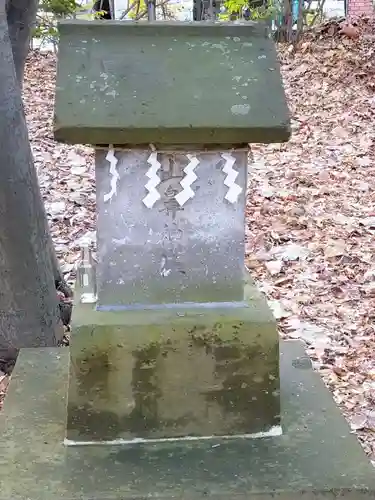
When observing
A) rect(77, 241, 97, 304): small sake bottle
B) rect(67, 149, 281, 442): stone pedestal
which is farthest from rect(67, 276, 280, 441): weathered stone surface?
rect(77, 241, 97, 304): small sake bottle

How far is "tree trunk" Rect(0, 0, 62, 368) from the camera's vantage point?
422cm

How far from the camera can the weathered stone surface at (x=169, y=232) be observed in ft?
9.43

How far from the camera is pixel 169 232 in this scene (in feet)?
9.68

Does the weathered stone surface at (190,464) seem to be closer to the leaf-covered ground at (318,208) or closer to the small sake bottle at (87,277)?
the small sake bottle at (87,277)

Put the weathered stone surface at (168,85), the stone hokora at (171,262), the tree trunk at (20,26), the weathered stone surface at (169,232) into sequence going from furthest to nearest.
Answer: the tree trunk at (20,26), the weathered stone surface at (169,232), the stone hokora at (171,262), the weathered stone surface at (168,85)

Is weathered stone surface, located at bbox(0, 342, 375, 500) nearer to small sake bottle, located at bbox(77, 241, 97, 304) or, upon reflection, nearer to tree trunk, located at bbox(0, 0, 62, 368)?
small sake bottle, located at bbox(77, 241, 97, 304)

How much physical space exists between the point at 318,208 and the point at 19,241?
3.87 m

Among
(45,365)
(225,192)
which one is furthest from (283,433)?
(45,365)

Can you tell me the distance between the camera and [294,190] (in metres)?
7.85

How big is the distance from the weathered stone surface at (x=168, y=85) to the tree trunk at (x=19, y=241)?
1.56 metres

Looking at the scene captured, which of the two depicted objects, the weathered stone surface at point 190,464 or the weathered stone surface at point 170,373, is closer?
the weathered stone surface at point 190,464

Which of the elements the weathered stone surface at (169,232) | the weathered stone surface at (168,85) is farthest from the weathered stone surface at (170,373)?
the weathered stone surface at (168,85)

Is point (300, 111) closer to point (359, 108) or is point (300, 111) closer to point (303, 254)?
point (359, 108)

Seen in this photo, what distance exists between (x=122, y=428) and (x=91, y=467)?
0.23 meters
